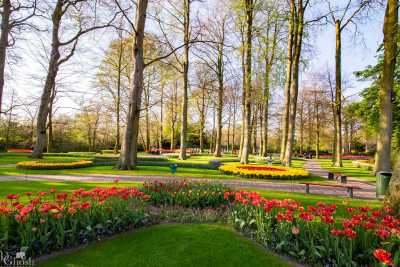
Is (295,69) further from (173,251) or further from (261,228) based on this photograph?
(173,251)

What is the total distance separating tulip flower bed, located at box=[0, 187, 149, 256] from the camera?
3.60 m

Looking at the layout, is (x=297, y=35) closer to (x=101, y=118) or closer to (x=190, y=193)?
(x=190, y=193)

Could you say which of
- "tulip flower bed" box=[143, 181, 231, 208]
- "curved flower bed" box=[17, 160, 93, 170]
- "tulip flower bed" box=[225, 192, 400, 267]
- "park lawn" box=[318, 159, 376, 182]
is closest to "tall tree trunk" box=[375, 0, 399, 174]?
"park lawn" box=[318, 159, 376, 182]

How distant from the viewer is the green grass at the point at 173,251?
140 inches

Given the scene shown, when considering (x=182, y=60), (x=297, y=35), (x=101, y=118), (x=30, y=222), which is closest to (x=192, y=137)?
(x=101, y=118)

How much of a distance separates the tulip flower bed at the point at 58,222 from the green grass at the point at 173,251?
246 millimetres

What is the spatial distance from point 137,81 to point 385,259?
1398 centimetres

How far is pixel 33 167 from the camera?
14.2m

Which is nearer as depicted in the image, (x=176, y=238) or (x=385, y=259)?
(x=385, y=259)

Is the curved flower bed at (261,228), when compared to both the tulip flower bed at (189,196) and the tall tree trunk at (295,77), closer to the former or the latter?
the tulip flower bed at (189,196)

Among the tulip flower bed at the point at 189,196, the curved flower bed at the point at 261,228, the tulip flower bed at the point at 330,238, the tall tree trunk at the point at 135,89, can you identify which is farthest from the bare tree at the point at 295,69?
the tulip flower bed at the point at 330,238

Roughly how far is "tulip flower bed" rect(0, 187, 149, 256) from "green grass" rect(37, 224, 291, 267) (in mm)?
246

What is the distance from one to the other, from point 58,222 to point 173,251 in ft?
6.16

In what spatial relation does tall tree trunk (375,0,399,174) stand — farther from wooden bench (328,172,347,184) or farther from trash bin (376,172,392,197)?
trash bin (376,172,392,197)
